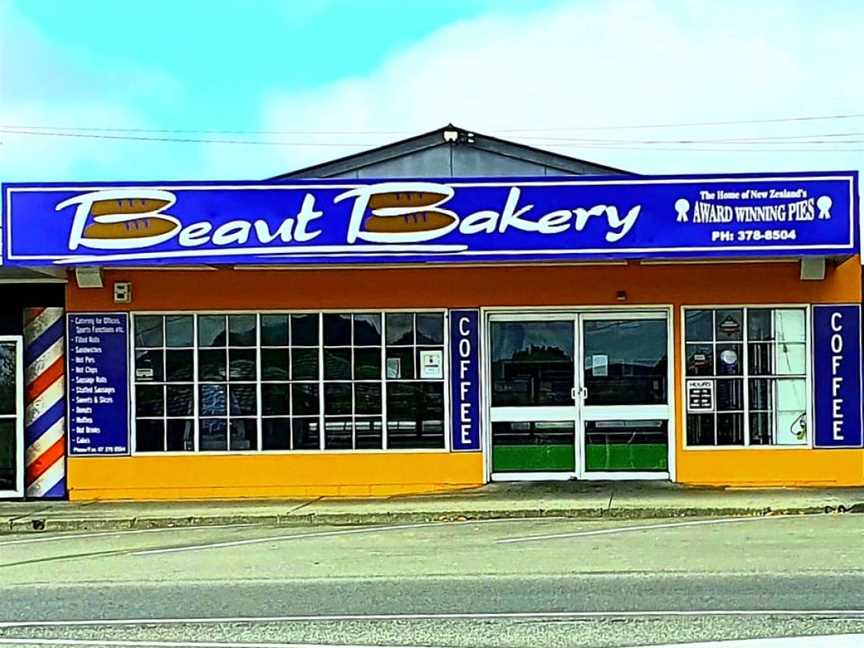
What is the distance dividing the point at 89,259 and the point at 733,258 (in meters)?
7.69

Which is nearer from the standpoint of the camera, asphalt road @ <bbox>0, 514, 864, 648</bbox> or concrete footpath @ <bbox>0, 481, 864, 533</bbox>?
asphalt road @ <bbox>0, 514, 864, 648</bbox>

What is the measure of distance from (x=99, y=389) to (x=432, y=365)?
4343 mm

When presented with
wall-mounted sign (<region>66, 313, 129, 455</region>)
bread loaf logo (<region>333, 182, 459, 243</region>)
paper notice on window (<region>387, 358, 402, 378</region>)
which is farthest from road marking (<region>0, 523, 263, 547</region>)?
bread loaf logo (<region>333, 182, 459, 243</region>)

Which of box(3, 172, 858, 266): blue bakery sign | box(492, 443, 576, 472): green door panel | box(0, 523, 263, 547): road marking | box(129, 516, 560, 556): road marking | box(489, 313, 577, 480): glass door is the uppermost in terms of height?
box(3, 172, 858, 266): blue bakery sign

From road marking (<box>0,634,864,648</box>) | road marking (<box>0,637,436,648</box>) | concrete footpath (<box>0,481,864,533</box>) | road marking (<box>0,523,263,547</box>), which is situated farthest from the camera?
concrete footpath (<box>0,481,864,533</box>)

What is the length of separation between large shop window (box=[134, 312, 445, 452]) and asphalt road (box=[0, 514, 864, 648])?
94.9 inches

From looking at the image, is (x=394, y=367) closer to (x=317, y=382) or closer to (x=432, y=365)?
(x=432, y=365)

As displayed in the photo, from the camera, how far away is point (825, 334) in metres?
15.4

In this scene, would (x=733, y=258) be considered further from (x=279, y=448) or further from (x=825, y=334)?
(x=279, y=448)

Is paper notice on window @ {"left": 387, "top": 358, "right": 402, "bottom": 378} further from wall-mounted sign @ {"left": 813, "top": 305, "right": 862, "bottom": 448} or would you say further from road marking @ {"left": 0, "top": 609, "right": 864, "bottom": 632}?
road marking @ {"left": 0, "top": 609, "right": 864, "bottom": 632}

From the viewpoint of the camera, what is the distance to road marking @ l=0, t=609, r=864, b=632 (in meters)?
7.99

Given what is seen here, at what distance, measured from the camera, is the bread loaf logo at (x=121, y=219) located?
1442 cm

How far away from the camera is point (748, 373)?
15.6 meters

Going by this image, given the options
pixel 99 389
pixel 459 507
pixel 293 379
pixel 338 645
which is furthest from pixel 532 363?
pixel 338 645
